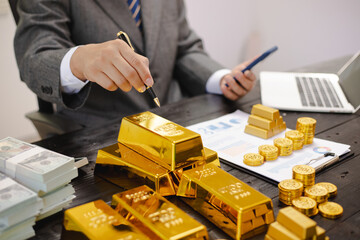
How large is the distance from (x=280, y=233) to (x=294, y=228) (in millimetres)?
22

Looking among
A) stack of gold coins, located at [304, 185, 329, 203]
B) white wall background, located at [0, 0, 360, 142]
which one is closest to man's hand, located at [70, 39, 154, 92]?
stack of gold coins, located at [304, 185, 329, 203]

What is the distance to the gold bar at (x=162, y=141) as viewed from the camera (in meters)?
0.73

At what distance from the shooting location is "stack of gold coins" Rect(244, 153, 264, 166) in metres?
0.84

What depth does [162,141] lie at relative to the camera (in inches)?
29.3

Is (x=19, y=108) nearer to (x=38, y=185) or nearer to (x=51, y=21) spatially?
(x=51, y=21)

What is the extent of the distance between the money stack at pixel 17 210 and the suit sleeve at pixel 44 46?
1.80ft

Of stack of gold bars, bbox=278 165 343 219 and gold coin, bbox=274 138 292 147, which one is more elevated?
gold coin, bbox=274 138 292 147

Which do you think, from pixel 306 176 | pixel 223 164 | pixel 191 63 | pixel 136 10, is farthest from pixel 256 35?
pixel 306 176

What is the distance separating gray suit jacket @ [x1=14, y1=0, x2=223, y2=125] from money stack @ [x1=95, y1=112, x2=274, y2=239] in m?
0.41

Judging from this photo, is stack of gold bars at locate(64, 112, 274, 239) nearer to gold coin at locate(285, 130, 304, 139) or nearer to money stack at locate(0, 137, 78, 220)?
money stack at locate(0, 137, 78, 220)

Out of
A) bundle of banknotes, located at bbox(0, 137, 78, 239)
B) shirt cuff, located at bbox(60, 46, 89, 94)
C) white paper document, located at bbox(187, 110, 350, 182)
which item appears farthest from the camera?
shirt cuff, located at bbox(60, 46, 89, 94)

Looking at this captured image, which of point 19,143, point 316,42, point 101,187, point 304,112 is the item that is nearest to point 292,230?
point 101,187

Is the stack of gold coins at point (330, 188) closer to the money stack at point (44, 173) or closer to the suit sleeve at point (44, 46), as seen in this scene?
the money stack at point (44, 173)

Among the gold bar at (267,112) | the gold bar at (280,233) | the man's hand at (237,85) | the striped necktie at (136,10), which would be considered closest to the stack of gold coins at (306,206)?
the gold bar at (280,233)
